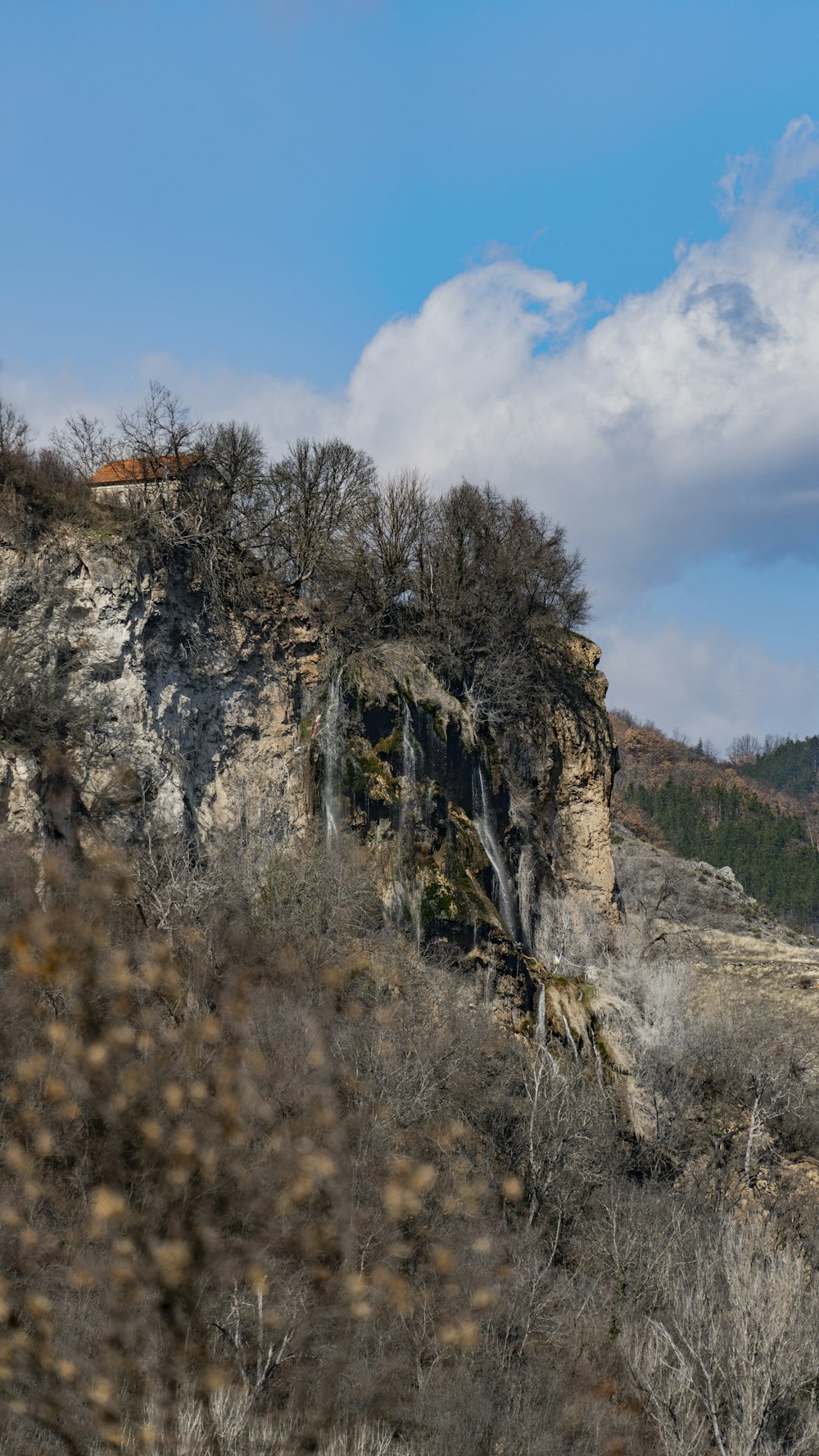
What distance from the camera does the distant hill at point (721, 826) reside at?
74750mm

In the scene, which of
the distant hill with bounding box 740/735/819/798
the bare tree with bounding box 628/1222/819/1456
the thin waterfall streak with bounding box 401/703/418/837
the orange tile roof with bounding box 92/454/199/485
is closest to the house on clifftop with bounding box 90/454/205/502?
the orange tile roof with bounding box 92/454/199/485

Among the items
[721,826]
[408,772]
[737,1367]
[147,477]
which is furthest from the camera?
[721,826]

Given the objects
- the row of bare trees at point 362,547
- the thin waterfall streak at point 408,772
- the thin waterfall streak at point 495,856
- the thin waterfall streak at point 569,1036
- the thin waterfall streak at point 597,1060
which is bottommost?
the thin waterfall streak at point 597,1060

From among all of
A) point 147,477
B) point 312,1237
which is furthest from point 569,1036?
point 147,477

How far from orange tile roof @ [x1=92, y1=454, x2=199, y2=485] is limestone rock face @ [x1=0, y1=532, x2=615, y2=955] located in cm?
221

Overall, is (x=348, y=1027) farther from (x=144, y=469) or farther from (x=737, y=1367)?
(x=144, y=469)

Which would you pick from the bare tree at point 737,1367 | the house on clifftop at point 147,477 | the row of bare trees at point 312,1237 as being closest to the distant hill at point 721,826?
the house on clifftop at point 147,477

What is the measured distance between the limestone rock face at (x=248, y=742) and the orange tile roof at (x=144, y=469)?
221cm

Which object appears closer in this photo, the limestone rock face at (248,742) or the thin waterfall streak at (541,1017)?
the limestone rock face at (248,742)

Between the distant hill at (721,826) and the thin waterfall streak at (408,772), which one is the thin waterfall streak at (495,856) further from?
the distant hill at (721,826)

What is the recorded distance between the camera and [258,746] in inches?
913

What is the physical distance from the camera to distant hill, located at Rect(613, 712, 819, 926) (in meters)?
74.8

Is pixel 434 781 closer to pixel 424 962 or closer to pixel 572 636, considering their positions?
pixel 424 962

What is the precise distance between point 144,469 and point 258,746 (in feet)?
22.5
